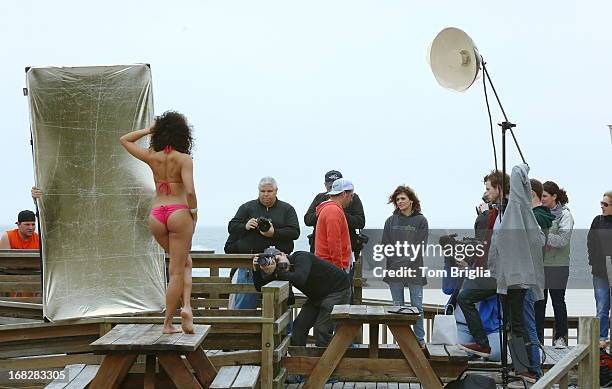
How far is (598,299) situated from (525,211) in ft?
7.28

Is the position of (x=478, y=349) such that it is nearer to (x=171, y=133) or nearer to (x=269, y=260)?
(x=269, y=260)

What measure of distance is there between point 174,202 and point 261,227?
2869mm

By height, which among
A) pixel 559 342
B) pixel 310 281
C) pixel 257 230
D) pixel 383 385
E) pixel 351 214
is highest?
pixel 351 214

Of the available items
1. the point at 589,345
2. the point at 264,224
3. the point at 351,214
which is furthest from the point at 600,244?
the point at 264,224

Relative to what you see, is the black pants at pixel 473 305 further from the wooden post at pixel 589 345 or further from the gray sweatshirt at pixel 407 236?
the wooden post at pixel 589 345

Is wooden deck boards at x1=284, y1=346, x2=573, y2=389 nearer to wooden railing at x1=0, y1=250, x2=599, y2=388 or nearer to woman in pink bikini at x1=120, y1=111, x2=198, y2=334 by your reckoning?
wooden railing at x1=0, y1=250, x2=599, y2=388

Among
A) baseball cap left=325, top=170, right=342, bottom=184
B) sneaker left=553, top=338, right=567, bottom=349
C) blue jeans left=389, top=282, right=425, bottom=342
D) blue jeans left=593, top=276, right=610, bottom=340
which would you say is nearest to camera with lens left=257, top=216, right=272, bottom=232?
baseball cap left=325, top=170, right=342, bottom=184

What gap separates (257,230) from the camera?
9570 millimetres

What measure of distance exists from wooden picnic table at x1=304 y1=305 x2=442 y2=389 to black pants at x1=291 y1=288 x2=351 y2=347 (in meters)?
0.40

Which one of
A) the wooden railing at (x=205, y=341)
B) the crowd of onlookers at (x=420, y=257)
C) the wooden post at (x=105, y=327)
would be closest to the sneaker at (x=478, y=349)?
the crowd of onlookers at (x=420, y=257)

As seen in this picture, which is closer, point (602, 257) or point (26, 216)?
point (602, 257)

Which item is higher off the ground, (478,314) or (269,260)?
(269,260)

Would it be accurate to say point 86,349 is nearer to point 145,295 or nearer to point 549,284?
point 145,295

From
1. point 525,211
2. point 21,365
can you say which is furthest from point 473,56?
point 21,365
